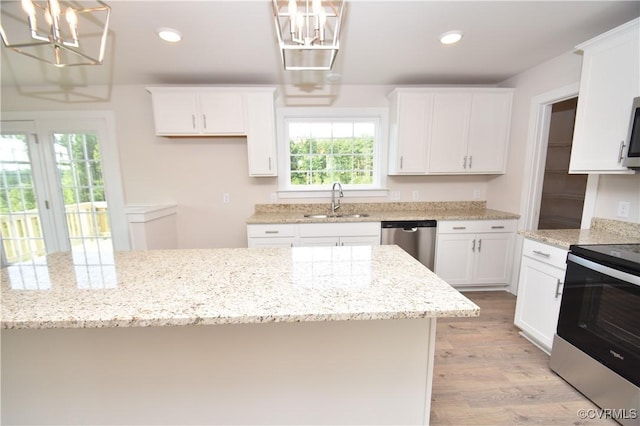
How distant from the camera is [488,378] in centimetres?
167

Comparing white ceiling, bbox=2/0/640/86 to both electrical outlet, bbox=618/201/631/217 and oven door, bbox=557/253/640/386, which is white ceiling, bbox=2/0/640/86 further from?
oven door, bbox=557/253/640/386

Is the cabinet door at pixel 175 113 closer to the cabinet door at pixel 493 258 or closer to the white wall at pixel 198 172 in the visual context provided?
the white wall at pixel 198 172

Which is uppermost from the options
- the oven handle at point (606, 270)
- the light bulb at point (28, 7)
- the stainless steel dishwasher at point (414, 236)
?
the light bulb at point (28, 7)


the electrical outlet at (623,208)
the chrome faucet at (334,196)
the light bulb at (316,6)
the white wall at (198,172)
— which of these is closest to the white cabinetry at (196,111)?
the white wall at (198,172)

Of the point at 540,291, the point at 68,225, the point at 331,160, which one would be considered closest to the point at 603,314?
the point at 540,291

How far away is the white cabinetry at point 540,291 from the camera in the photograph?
1.74 m

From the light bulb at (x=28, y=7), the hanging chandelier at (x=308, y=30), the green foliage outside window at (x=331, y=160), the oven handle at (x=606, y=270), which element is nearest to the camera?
the light bulb at (x=28, y=7)

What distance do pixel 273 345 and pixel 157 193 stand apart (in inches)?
112

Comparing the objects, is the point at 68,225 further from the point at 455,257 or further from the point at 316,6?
the point at 455,257

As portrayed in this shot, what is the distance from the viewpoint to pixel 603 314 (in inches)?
55.6

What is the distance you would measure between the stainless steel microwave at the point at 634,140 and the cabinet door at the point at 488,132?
1.32m

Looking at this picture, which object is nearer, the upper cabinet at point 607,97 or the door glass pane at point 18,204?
the upper cabinet at point 607,97

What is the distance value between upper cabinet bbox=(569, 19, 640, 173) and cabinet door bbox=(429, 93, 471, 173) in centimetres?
104

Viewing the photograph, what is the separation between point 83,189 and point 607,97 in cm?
497
